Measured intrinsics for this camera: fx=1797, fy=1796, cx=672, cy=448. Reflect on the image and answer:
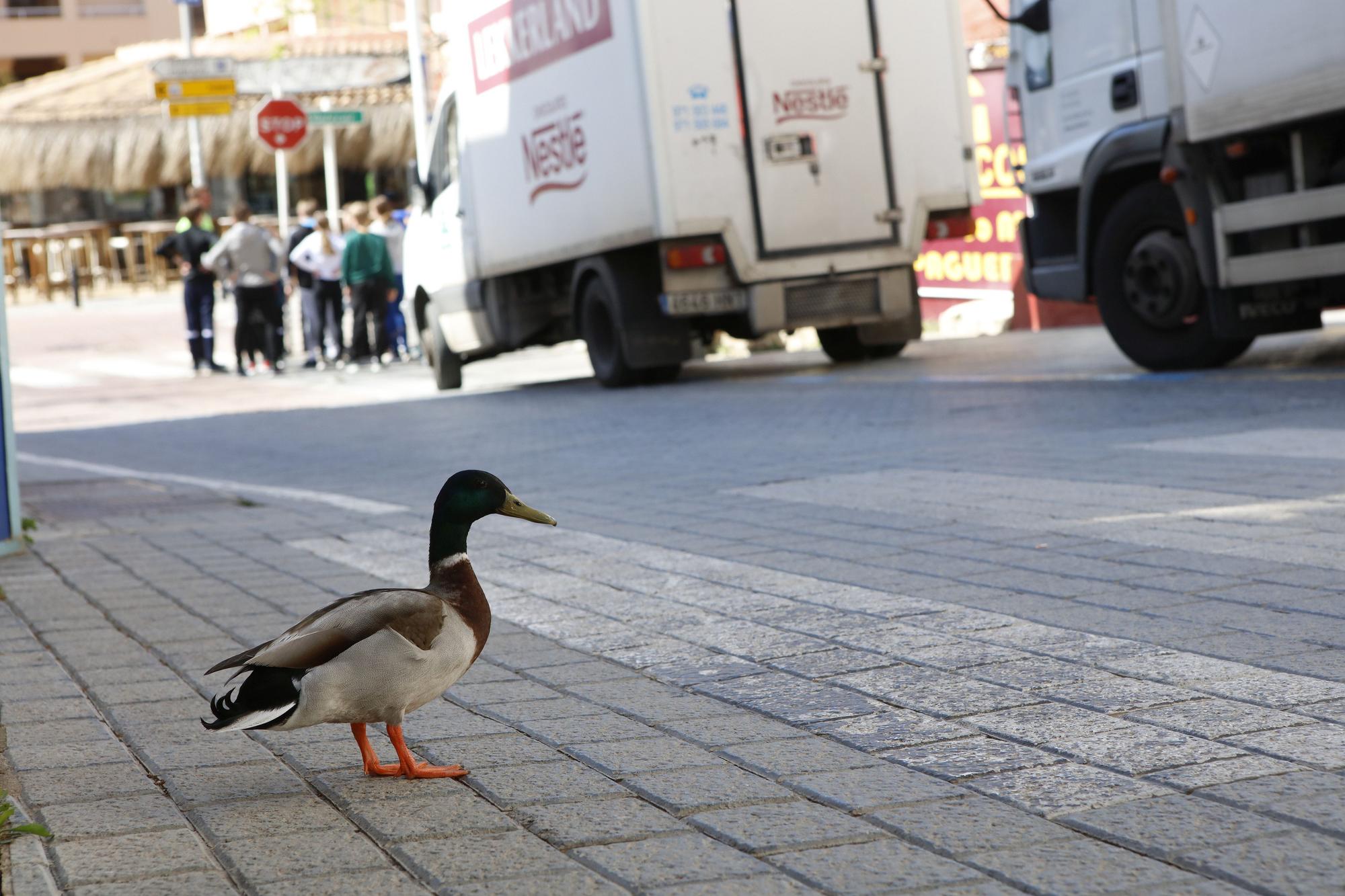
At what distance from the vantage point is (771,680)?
4.50m

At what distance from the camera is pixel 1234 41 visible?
10609 millimetres

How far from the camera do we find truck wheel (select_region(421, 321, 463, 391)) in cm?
1792

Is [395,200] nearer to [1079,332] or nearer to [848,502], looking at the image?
[1079,332]

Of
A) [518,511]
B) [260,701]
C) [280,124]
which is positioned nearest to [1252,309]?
[518,511]

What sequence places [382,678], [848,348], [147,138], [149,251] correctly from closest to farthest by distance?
[382,678]
[848,348]
[149,251]
[147,138]

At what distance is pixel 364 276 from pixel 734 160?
25.6ft

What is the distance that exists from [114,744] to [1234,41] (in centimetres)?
860

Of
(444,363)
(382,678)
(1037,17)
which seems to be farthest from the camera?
(444,363)

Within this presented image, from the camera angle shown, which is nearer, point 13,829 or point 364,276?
point 13,829

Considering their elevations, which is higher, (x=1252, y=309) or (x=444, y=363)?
(x=444, y=363)

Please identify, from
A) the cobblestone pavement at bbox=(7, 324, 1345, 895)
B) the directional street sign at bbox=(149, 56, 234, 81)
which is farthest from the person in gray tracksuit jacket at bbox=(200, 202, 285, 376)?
the cobblestone pavement at bbox=(7, 324, 1345, 895)

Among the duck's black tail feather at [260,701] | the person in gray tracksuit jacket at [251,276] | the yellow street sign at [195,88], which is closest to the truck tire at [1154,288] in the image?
the duck's black tail feather at [260,701]

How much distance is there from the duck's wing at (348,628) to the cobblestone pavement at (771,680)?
31 centimetres

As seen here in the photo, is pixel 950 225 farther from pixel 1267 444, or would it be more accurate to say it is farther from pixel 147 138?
pixel 147 138
